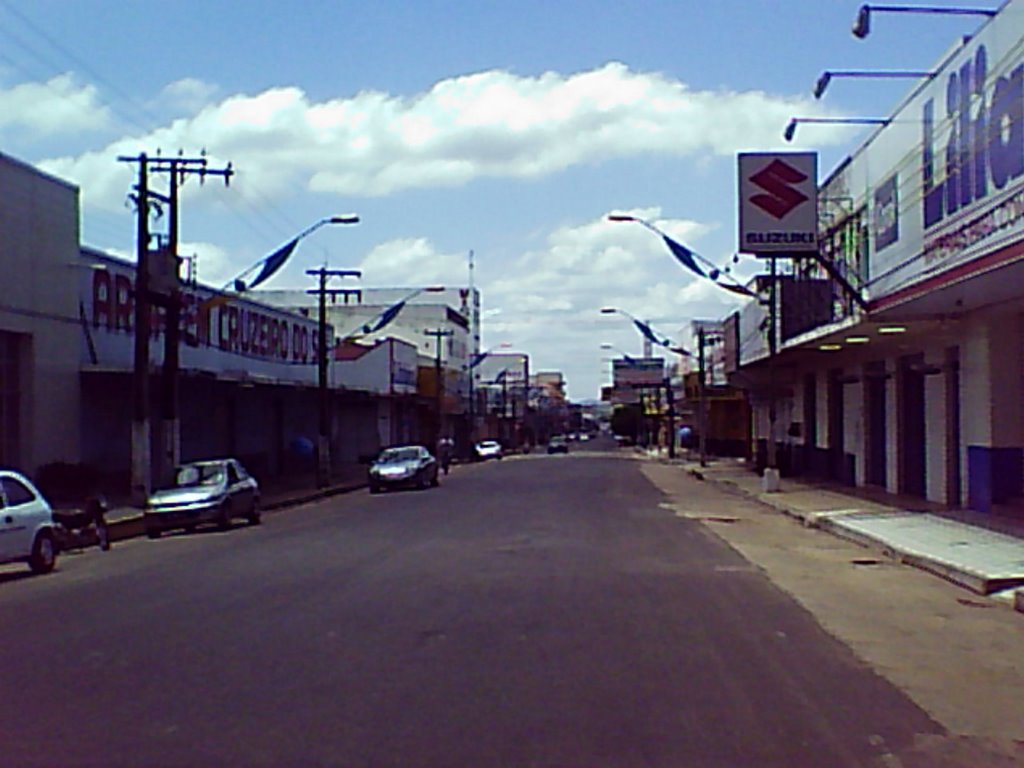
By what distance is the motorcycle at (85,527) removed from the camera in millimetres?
25641

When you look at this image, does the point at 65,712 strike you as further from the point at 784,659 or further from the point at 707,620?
the point at 707,620

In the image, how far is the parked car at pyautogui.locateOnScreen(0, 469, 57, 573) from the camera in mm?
20531

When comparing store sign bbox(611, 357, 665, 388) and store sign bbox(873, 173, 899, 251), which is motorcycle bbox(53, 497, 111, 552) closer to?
store sign bbox(873, 173, 899, 251)

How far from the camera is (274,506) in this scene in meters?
40.7

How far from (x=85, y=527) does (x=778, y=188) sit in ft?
56.5

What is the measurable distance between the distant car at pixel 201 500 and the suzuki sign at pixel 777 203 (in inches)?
500

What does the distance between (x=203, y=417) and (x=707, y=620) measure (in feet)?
127

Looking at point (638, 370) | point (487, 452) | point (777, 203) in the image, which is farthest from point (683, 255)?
point (638, 370)

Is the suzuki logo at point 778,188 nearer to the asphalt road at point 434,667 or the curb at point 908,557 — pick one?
the curb at point 908,557

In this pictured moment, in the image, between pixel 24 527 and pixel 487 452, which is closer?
pixel 24 527

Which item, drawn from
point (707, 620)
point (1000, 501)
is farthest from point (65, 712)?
point (1000, 501)

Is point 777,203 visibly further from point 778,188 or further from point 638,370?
point 638,370

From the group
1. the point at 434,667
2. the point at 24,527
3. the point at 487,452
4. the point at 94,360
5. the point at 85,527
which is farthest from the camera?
the point at 487,452

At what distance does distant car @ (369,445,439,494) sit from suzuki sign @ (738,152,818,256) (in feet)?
62.4
